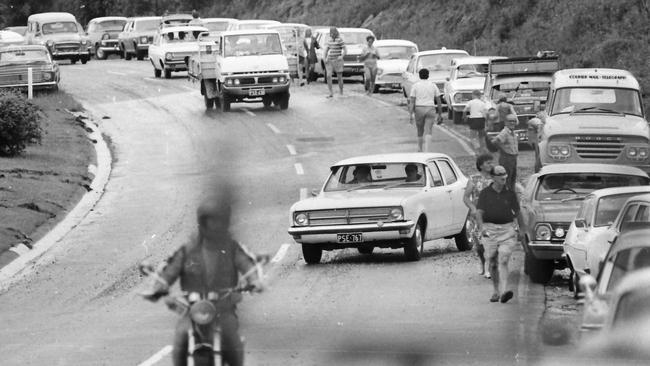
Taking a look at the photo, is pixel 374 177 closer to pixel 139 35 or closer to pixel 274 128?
pixel 274 128

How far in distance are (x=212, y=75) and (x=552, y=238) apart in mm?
25547

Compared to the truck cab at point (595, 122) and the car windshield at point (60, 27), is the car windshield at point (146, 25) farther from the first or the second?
the truck cab at point (595, 122)

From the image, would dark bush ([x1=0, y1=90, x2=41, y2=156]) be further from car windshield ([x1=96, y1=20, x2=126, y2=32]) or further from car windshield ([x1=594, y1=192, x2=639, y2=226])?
car windshield ([x1=96, y1=20, x2=126, y2=32])

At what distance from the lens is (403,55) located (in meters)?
47.8

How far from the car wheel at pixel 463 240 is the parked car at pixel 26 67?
2647 cm

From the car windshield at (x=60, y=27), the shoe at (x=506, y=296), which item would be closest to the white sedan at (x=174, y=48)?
the car windshield at (x=60, y=27)

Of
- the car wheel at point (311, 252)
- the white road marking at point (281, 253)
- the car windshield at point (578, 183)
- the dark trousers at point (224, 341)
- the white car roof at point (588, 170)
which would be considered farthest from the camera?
the white road marking at point (281, 253)

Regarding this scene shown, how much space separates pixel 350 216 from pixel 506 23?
114ft

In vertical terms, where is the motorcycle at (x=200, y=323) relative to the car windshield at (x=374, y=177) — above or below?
above

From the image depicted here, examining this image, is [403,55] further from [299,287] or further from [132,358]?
[132,358]

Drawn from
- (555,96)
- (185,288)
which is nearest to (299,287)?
(185,288)

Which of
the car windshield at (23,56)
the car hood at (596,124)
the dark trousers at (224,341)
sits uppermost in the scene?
the dark trousers at (224,341)

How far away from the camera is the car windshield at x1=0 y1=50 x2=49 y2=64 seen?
46672mm

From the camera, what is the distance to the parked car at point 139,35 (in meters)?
66.5
